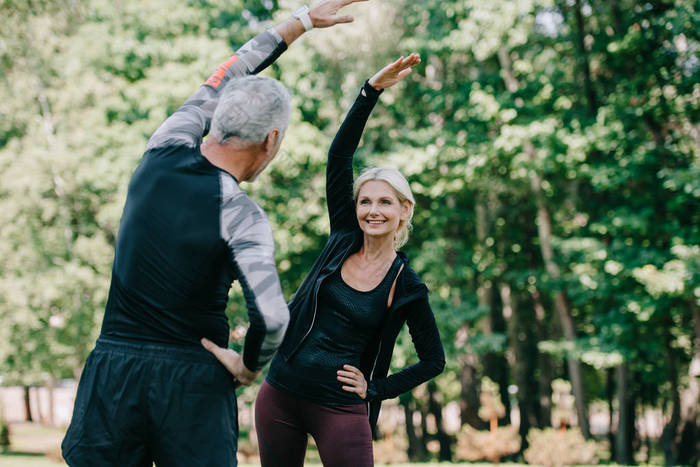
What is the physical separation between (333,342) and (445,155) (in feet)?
39.4

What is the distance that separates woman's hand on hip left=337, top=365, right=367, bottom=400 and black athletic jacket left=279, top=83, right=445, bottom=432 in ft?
0.32

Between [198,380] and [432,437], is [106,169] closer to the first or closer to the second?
[198,380]

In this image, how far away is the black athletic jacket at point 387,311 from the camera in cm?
281

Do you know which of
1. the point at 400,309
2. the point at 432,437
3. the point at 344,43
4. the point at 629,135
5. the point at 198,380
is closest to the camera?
the point at 198,380

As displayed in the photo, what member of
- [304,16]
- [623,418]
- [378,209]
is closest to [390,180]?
[378,209]

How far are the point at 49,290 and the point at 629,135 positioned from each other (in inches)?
517

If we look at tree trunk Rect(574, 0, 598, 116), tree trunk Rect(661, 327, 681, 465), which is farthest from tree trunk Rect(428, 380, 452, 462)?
tree trunk Rect(574, 0, 598, 116)

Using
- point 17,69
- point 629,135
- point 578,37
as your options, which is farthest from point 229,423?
point 17,69

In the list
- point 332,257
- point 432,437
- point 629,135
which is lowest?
point 432,437

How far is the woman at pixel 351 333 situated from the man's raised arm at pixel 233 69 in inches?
15.1

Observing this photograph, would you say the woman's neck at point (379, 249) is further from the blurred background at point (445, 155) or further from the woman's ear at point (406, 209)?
the blurred background at point (445, 155)

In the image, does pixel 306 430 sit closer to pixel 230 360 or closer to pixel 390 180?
pixel 230 360

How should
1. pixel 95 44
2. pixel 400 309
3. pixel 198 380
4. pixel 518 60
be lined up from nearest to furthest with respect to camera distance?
pixel 198 380 → pixel 400 309 → pixel 95 44 → pixel 518 60

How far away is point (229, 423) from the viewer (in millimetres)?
1938
